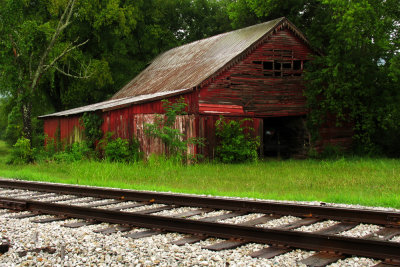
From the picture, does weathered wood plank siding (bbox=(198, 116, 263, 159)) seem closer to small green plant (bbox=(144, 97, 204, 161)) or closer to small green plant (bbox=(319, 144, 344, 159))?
small green plant (bbox=(144, 97, 204, 161))

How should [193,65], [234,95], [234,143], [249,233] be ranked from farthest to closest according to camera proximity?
[193,65] < [234,95] < [234,143] < [249,233]

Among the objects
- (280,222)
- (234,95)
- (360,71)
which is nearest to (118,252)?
(280,222)

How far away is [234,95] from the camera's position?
2059 cm

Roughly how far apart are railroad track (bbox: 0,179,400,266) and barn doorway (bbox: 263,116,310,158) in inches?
595

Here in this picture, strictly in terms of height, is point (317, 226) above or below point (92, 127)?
above

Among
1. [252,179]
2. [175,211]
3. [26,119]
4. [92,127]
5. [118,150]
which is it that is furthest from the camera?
[26,119]

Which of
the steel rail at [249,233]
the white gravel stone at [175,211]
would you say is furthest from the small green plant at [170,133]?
the steel rail at [249,233]

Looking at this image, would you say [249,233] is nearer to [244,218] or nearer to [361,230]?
[244,218]

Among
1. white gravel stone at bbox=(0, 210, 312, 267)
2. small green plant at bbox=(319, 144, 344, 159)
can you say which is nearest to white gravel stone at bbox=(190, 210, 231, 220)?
white gravel stone at bbox=(0, 210, 312, 267)

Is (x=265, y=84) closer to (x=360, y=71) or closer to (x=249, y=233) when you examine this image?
(x=360, y=71)

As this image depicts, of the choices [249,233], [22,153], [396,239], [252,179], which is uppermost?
[249,233]

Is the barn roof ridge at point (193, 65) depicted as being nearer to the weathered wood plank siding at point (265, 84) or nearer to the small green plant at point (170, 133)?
the weathered wood plank siding at point (265, 84)

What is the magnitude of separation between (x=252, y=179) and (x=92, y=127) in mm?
9861

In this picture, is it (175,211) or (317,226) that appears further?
(175,211)
